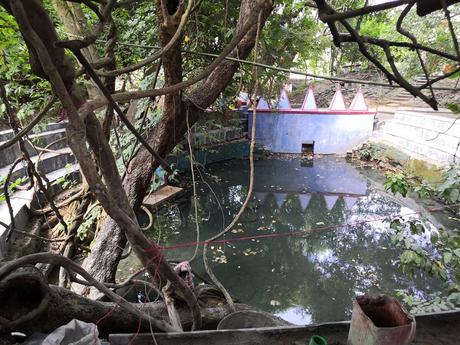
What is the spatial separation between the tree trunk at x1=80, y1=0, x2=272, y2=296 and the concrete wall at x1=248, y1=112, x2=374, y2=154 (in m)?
8.03

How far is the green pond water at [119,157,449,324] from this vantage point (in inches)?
171

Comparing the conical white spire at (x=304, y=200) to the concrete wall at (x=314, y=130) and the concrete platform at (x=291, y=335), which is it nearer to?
the concrete wall at (x=314, y=130)

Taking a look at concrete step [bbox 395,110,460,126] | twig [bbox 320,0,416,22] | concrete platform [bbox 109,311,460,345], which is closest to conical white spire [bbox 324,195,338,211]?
concrete step [bbox 395,110,460,126]

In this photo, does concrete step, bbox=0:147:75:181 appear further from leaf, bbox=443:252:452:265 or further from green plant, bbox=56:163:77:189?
leaf, bbox=443:252:452:265

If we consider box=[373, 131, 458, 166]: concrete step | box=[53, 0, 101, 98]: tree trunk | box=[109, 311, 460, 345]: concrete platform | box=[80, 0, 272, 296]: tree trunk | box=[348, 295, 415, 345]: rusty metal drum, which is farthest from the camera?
box=[373, 131, 458, 166]: concrete step

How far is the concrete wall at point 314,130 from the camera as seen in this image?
426 inches

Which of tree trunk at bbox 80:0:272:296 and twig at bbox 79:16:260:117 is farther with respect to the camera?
tree trunk at bbox 80:0:272:296

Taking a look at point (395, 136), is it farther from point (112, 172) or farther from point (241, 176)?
point (112, 172)

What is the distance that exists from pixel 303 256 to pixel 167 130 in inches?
145

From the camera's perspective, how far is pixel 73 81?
100 cm

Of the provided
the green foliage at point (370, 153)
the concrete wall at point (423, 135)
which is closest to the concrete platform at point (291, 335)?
the concrete wall at point (423, 135)

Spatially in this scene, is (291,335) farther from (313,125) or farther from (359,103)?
(359,103)

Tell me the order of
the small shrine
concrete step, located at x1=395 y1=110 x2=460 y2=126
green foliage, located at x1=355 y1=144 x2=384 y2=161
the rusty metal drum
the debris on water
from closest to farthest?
the rusty metal drum
the debris on water
concrete step, located at x1=395 y1=110 x2=460 y2=126
green foliage, located at x1=355 y1=144 x2=384 y2=161
the small shrine

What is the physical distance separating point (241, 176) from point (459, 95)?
961 centimetres
